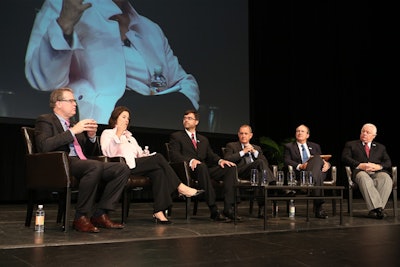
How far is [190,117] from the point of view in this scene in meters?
4.24

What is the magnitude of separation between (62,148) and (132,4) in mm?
3154

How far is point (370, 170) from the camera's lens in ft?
15.0

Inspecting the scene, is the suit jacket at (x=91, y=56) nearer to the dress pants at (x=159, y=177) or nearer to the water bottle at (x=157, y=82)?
the water bottle at (x=157, y=82)

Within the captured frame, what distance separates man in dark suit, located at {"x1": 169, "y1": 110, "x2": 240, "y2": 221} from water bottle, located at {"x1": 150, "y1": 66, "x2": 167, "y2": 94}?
1.82 m

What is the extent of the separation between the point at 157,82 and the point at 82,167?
10.3 feet

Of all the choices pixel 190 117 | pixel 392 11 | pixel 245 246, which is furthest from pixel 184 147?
pixel 392 11

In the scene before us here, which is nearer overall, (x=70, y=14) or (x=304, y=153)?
(x=304, y=153)

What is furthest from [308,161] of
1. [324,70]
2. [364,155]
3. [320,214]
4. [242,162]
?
[324,70]

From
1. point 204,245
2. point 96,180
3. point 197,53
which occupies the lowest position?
point 204,245

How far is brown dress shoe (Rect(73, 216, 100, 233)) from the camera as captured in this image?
2.97m

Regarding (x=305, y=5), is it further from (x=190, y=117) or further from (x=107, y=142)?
(x=107, y=142)

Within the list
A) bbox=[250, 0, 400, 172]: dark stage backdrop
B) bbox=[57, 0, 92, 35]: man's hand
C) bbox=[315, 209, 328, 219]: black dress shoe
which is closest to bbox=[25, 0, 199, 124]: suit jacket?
bbox=[57, 0, 92, 35]: man's hand

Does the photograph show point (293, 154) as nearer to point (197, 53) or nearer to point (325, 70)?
point (197, 53)

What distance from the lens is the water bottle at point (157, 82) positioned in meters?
5.98
